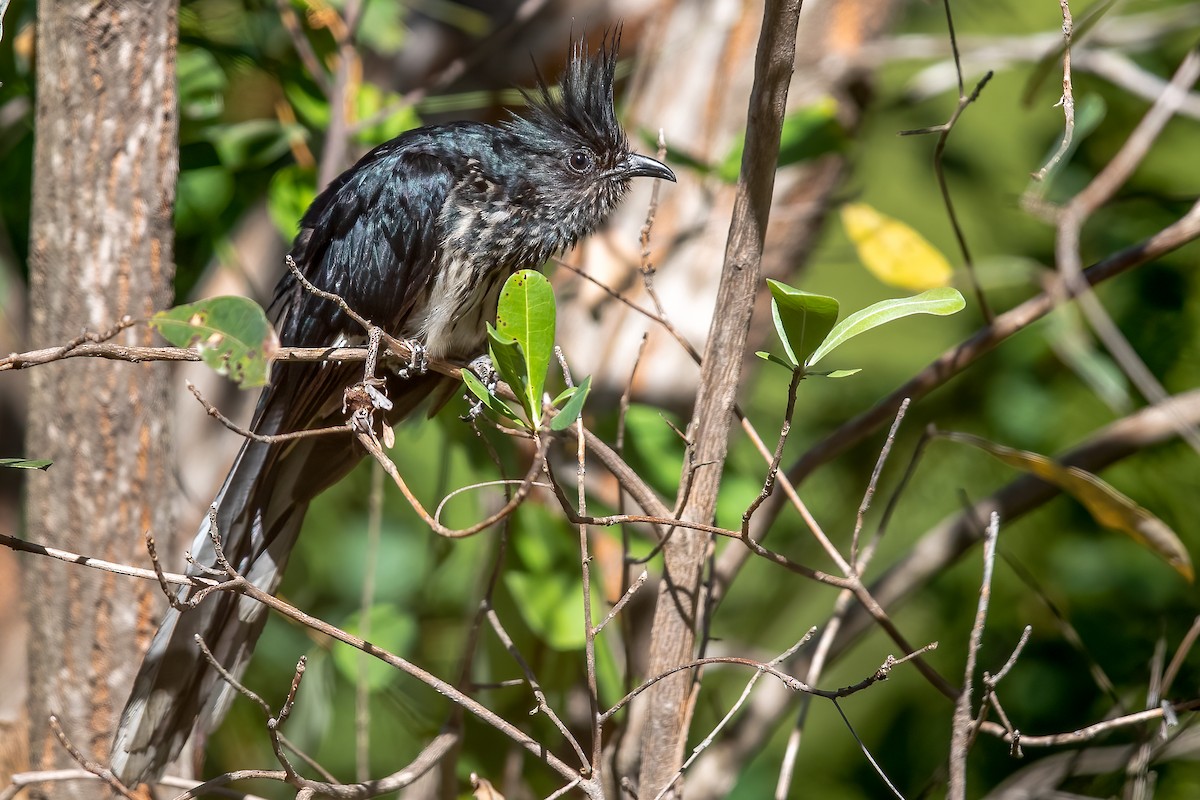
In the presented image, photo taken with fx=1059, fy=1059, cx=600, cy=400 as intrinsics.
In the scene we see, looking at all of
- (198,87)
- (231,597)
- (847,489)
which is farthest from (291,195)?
(847,489)

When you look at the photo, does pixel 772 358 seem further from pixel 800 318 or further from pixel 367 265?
pixel 367 265

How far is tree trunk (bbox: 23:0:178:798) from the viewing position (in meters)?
2.28

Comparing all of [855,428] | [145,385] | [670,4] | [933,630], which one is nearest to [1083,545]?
[933,630]

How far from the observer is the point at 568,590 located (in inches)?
102

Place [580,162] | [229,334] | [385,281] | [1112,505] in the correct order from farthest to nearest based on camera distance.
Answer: [580,162]
[385,281]
[1112,505]
[229,334]

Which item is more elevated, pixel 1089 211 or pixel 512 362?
pixel 1089 211

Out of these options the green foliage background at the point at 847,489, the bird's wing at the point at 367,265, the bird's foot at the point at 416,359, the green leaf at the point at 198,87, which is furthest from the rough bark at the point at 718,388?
the green leaf at the point at 198,87

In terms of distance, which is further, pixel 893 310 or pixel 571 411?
pixel 893 310

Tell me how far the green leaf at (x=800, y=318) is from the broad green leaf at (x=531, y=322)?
14.0 inches

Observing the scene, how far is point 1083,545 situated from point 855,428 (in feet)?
5.63

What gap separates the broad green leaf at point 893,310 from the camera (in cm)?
161

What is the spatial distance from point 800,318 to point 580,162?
4.70ft

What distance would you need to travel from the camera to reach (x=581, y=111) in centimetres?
293

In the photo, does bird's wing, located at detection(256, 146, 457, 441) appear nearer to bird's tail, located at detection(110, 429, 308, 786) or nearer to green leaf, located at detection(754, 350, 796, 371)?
bird's tail, located at detection(110, 429, 308, 786)
